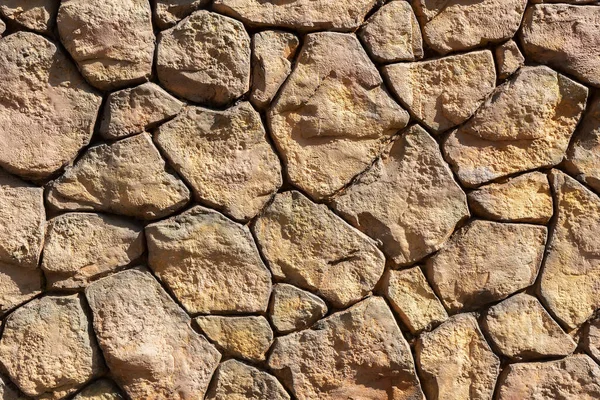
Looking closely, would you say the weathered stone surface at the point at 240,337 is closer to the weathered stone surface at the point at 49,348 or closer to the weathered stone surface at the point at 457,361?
the weathered stone surface at the point at 49,348

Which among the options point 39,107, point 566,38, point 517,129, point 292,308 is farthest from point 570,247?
point 39,107

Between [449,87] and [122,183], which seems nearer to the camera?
[122,183]

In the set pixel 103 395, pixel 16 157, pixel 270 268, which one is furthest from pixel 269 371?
pixel 16 157

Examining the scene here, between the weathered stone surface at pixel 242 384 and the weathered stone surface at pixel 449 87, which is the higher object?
the weathered stone surface at pixel 449 87

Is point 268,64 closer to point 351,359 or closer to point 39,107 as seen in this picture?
point 39,107

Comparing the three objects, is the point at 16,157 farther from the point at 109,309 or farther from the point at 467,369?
the point at 467,369

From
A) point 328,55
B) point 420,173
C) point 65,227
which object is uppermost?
point 328,55

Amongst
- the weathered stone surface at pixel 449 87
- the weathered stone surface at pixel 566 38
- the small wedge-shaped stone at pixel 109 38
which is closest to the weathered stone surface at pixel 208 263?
the small wedge-shaped stone at pixel 109 38
